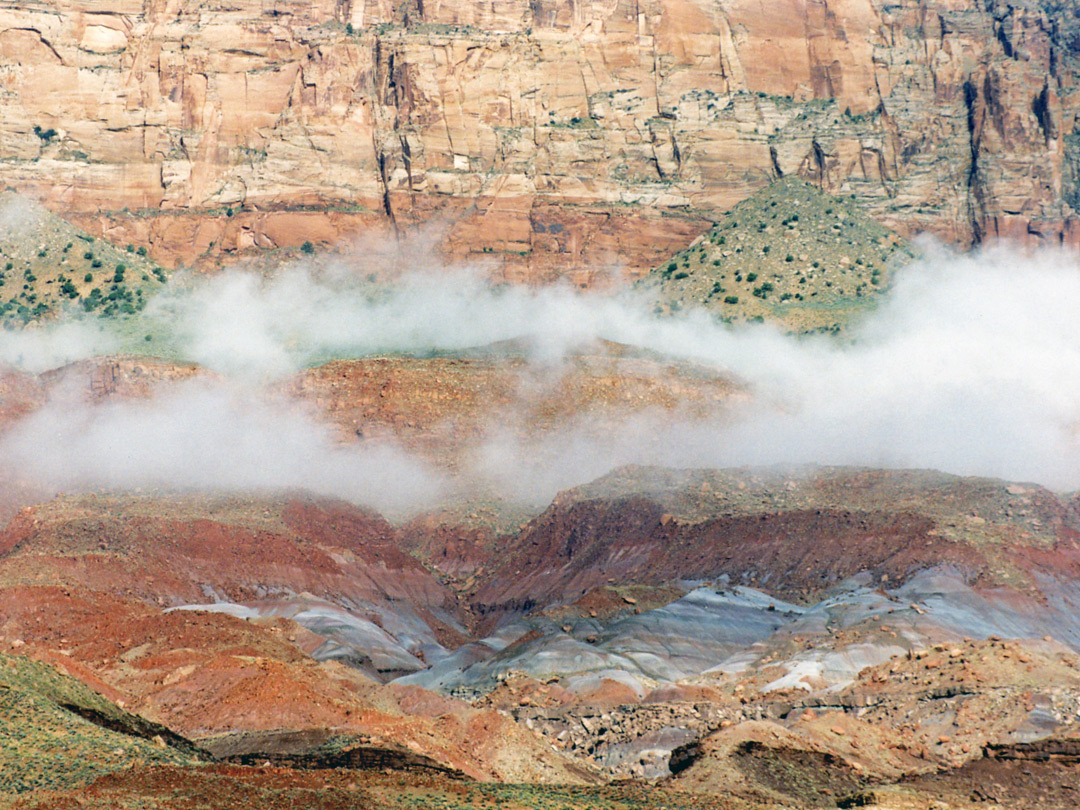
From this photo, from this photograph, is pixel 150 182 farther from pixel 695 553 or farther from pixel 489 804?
pixel 489 804

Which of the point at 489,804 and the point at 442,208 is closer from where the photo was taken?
the point at 489,804

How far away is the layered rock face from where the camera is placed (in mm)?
145375

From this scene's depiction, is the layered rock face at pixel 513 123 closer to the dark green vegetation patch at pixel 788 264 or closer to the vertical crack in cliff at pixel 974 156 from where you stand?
the vertical crack in cliff at pixel 974 156

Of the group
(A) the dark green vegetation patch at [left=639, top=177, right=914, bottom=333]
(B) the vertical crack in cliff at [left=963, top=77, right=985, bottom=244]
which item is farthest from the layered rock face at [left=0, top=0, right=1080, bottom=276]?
(A) the dark green vegetation patch at [left=639, top=177, right=914, bottom=333]

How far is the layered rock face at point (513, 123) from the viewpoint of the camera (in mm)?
145375

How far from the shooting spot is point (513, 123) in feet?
492

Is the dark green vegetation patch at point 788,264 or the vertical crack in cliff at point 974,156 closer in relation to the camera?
the dark green vegetation patch at point 788,264

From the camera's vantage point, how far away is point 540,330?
129625 mm

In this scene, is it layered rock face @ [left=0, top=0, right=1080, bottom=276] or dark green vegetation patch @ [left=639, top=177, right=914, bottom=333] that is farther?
layered rock face @ [left=0, top=0, right=1080, bottom=276]

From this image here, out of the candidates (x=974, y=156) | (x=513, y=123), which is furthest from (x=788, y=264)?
(x=513, y=123)

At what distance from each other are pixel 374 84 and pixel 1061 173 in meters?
63.6

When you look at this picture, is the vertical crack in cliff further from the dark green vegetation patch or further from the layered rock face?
the dark green vegetation patch

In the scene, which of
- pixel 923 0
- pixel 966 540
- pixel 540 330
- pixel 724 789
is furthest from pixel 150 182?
pixel 724 789

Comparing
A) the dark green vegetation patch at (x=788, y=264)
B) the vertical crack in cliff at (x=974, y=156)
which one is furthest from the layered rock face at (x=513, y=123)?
the dark green vegetation patch at (x=788, y=264)
